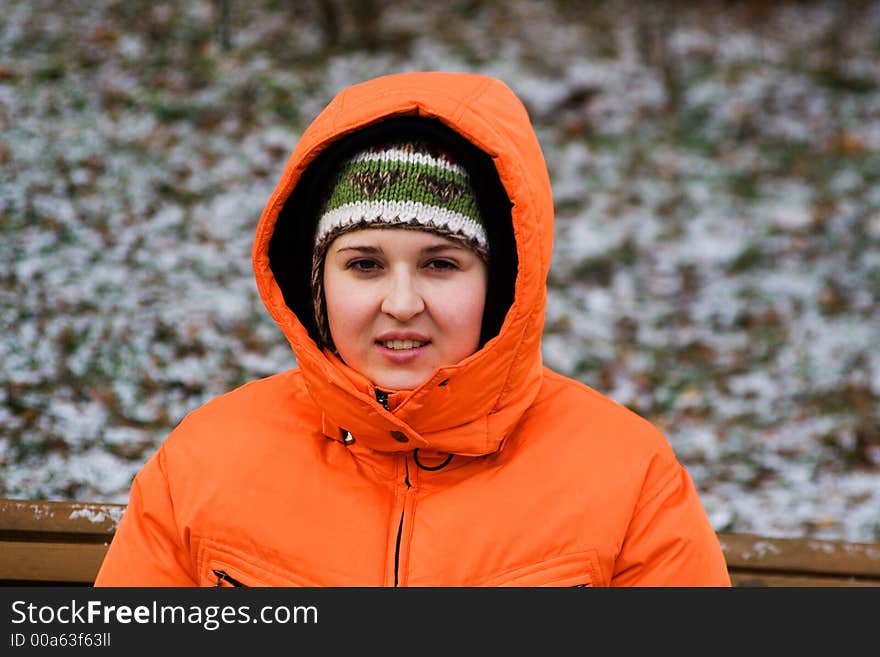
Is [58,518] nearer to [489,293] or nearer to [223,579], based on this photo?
[223,579]

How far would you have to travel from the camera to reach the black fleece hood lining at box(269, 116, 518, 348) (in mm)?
1921

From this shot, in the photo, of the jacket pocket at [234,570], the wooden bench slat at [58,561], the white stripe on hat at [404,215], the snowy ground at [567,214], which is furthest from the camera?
the snowy ground at [567,214]

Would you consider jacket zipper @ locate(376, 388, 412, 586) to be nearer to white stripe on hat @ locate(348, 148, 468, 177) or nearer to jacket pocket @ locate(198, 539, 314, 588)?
jacket pocket @ locate(198, 539, 314, 588)

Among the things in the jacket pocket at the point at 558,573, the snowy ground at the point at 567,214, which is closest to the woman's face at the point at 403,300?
the jacket pocket at the point at 558,573

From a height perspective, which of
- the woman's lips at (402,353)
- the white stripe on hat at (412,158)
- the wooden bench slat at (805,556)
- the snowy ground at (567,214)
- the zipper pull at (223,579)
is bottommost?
the zipper pull at (223,579)

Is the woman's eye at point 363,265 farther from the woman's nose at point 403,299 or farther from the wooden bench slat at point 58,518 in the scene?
the wooden bench slat at point 58,518

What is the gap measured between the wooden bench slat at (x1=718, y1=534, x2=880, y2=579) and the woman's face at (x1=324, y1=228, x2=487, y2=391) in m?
1.07

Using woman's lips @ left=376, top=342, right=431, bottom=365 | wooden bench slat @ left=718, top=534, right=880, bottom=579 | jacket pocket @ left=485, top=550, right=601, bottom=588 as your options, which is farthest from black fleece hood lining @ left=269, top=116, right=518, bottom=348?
wooden bench slat @ left=718, top=534, right=880, bottom=579

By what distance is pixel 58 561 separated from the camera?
7.83 ft

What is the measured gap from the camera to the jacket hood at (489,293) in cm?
190

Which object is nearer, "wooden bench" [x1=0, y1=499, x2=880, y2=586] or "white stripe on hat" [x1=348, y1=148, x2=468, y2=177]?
"white stripe on hat" [x1=348, y1=148, x2=468, y2=177]
